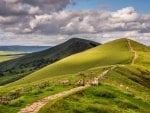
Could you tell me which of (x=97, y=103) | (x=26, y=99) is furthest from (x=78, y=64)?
(x=97, y=103)

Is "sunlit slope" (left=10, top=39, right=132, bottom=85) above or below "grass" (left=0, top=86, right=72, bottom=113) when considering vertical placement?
below

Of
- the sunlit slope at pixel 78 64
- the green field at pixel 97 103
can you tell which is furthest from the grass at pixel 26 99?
the sunlit slope at pixel 78 64

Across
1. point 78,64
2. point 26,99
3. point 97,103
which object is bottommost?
point 78,64

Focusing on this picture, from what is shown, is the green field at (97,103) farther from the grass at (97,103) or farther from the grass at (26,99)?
the grass at (26,99)

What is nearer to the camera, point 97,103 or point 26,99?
point 97,103

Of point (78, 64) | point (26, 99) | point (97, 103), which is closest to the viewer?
point (97, 103)

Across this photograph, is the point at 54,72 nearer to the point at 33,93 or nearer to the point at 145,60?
the point at 145,60

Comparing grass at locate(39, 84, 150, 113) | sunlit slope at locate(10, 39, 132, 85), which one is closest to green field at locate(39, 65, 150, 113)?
grass at locate(39, 84, 150, 113)

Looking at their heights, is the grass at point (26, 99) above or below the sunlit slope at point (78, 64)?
above

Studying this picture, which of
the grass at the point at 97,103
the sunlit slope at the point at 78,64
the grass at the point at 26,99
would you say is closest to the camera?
the grass at the point at 97,103

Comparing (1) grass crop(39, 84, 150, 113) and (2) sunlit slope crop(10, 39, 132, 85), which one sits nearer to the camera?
(1) grass crop(39, 84, 150, 113)

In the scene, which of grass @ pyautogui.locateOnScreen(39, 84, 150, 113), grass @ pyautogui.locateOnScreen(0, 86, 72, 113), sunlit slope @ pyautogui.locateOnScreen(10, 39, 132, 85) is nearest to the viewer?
grass @ pyautogui.locateOnScreen(39, 84, 150, 113)

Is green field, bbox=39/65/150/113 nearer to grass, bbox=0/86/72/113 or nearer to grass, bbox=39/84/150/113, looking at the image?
grass, bbox=39/84/150/113

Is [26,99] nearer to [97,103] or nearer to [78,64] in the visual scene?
[97,103]
